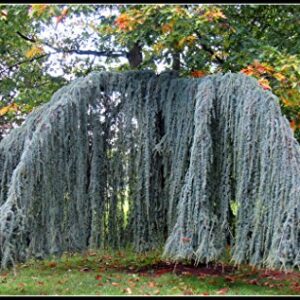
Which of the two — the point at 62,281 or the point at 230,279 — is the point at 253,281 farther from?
the point at 62,281

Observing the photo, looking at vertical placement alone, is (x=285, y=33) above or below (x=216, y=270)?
above

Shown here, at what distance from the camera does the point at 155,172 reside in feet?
23.1

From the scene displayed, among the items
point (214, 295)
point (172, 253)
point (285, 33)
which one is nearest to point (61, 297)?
point (172, 253)

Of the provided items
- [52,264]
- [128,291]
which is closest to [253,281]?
[128,291]

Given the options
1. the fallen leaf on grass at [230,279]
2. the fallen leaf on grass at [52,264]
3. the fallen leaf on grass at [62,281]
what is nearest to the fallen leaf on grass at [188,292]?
the fallen leaf on grass at [230,279]

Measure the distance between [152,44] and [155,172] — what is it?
229 centimetres

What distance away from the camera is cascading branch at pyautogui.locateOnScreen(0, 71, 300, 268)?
5730 mm

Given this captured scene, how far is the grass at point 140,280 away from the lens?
639 centimetres

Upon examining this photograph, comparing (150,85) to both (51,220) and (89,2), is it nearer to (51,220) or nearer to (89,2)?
(89,2)

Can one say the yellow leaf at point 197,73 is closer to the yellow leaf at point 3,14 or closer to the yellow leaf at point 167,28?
the yellow leaf at point 167,28

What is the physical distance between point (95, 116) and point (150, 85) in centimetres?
87

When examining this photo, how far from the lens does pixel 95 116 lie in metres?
6.97

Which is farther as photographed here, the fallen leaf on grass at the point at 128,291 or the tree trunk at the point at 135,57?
the tree trunk at the point at 135,57

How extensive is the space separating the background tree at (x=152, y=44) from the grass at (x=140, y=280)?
2.50m
